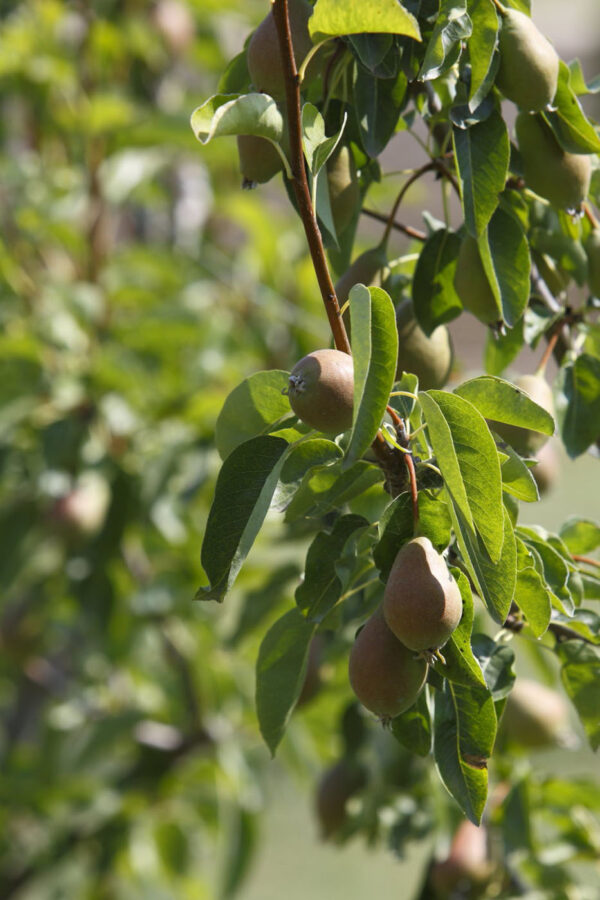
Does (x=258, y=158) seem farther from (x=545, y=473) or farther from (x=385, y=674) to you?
(x=545, y=473)

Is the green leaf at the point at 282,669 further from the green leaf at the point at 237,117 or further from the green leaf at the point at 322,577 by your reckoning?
the green leaf at the point at 237,117

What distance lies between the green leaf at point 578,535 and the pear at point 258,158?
1.15ft

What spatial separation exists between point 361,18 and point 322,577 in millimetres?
326

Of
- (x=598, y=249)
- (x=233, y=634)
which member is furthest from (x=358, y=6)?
(x=233, y=634)

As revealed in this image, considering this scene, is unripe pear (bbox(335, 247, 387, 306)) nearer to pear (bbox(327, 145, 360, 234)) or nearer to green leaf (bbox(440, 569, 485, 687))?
pear (bbox(327, 145, 360, 234))

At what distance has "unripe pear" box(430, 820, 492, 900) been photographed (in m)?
1.16

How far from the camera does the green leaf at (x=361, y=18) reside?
63 centimetres

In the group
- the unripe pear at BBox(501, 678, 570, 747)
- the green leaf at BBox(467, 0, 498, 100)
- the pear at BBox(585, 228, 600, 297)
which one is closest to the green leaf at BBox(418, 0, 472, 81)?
the green leaf at BBox(467, 0, 498, 100)

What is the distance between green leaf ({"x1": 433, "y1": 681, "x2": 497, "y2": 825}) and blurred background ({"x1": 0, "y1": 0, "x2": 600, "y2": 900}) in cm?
75

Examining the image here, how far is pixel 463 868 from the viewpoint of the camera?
1.16m

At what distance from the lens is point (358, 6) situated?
25.2 inches

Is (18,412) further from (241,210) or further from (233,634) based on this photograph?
(241,210)

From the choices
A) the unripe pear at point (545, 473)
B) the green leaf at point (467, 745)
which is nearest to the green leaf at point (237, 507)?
the green leaf at point (467, 745)

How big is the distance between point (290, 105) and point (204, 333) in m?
1.12
